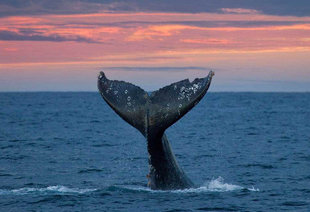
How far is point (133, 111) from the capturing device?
12.0m

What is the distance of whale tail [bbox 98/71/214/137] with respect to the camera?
11.8 meters

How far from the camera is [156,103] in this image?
39.4 ft

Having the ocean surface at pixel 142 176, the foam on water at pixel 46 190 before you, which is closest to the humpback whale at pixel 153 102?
the ocean surface at pixel 142 176

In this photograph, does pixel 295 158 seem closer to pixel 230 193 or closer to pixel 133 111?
pixel 230 193

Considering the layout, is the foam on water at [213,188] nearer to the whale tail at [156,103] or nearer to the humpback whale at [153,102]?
the humpback whale at [153,102]

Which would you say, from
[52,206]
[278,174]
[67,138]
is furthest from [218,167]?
[67,138]

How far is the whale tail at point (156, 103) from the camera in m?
11.8

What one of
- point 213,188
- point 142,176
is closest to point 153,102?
point 213,188

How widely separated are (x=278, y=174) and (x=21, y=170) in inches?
334

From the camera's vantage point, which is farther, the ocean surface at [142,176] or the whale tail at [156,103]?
the ocean surface at [142,176]

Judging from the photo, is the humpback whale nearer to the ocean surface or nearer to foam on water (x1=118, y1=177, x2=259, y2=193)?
the ocean surface

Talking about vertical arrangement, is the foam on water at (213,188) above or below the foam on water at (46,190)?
above

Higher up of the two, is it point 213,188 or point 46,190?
point 213,188

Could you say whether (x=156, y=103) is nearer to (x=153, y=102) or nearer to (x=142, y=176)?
(x=153, y=102)
